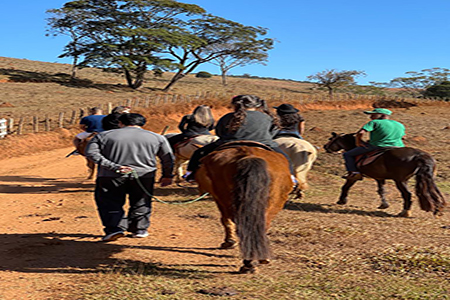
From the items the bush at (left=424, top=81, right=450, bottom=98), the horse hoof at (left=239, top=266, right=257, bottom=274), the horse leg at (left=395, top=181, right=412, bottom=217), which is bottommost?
the horse hoof at (left=239, top=266, right=257, bottom=274)

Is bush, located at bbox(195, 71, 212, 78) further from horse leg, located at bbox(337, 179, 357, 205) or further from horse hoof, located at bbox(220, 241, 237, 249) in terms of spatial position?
horse hoof, located at bbox(220, 241, 237, 249)

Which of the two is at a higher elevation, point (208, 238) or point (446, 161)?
point (446, 161)

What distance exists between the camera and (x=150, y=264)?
571 centimetres

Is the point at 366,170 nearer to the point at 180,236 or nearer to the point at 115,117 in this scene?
the point at 180,236

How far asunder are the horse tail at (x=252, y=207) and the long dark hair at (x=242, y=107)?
103 centimetres

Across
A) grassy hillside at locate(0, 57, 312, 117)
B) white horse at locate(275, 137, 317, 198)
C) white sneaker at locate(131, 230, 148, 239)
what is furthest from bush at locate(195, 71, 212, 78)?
white sneaker at locate(131, 230, 148, 239)

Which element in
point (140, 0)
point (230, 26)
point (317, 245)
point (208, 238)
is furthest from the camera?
point (230, 26)

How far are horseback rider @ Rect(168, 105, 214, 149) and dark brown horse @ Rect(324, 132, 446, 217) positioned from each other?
324 cm

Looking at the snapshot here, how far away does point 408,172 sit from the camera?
27.3 ft

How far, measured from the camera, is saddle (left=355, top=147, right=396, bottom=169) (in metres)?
8.76

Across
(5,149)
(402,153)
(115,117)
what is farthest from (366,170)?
(5,149)

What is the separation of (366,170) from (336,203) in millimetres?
1218

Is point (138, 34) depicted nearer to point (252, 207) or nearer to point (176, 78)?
point (176, 78)

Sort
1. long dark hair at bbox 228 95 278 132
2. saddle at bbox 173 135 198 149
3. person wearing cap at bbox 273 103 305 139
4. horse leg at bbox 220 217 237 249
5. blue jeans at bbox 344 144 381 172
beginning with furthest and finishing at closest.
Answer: saddle at bbox 173 135 198 149 → person wearing cap at bbox 273 103 305 139 → blue jeans at bbox 344 144 381 172 → horse leg at bbox 220 217 237 249 → long dark hair at bbox 228 95 278 132
